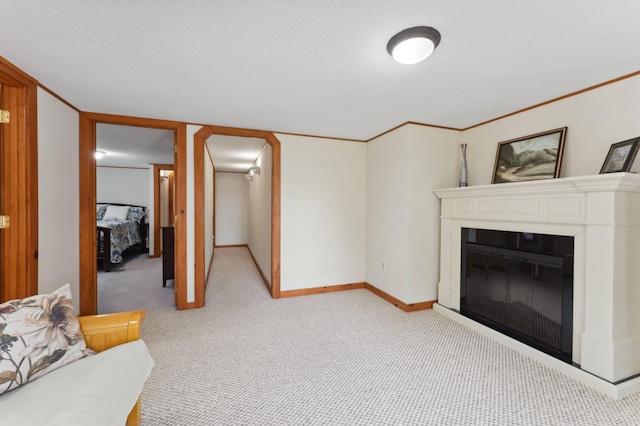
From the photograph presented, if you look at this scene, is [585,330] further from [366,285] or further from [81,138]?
[81,138]

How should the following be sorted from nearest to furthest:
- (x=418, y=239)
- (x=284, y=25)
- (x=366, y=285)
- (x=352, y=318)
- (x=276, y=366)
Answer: (x=284, y=25) < (x=276, y=366) < (x=352, y=318) < (x=418, y=239) < (x=366, y=285)

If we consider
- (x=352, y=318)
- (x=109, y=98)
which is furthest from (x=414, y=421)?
(x=109, y=98)

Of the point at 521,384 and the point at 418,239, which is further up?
the point at 418,239

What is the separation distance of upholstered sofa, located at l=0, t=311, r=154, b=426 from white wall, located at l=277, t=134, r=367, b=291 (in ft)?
7.20

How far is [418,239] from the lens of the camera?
3.15m

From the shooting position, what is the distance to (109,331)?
1.50m

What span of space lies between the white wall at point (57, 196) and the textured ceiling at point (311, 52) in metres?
0.22

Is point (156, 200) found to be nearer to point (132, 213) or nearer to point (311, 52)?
point (132, 213)

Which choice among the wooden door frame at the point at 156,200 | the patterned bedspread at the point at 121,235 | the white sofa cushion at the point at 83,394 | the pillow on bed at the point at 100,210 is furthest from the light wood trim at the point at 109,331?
the pillow on bed at the point at 100,210

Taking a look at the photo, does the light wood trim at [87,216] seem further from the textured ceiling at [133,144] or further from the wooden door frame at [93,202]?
the textured ceiling at [133,144]

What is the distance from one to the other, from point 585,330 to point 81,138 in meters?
4.74

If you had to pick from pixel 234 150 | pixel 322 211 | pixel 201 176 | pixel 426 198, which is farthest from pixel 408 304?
pixel 234 150

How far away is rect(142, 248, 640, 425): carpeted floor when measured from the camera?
157cm

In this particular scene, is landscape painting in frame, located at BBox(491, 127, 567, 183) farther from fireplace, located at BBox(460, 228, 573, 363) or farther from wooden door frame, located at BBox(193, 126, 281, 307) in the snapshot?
wooden door frame, located at BBox(193, 126, 281, 307)
